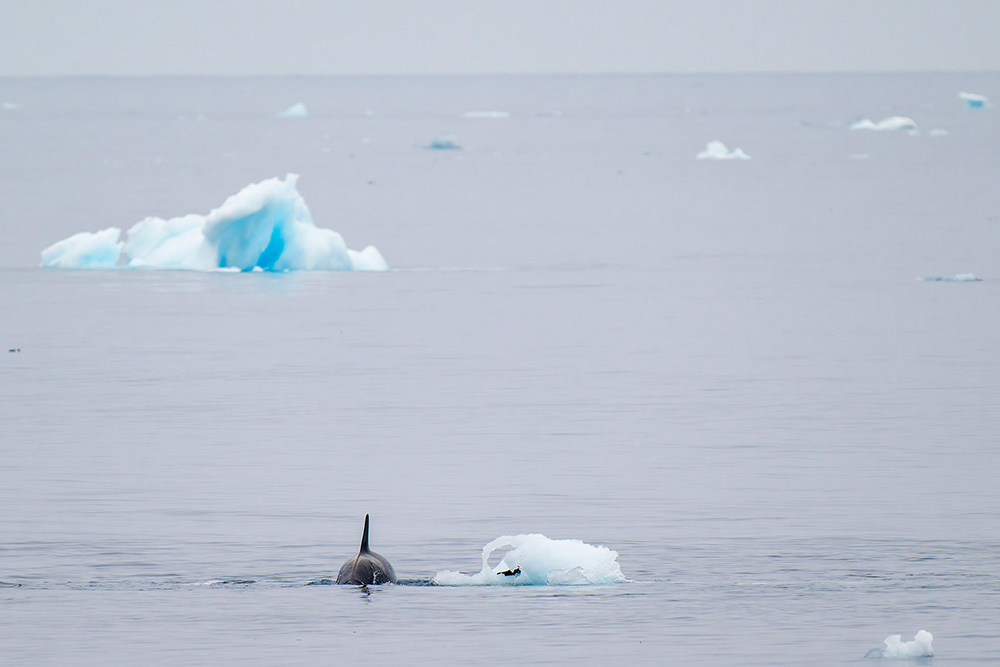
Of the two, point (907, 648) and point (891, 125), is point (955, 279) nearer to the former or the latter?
point (907, 648)

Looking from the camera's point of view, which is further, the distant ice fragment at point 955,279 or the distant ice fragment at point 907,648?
the distant ice fragment at point 955,279

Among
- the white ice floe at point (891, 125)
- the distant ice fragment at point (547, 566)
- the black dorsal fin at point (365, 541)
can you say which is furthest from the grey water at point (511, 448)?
the white ice floe at point (891, 125)

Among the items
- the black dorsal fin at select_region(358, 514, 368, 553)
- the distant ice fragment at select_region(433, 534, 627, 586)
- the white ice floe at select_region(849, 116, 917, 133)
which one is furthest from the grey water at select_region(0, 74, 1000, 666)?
the white ice floe at select_region(849, 116, 917, 133)

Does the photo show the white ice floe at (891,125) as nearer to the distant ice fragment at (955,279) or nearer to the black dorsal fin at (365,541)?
the distant ice fragment at (955,279)

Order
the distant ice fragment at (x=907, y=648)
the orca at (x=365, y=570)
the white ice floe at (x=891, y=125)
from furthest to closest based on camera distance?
the white ice floe at (x=891, y=125) → the orca at (x=365, y=570) → the distant ice fragment at (x=907, y=648)

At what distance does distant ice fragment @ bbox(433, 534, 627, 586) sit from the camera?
54.3 feet

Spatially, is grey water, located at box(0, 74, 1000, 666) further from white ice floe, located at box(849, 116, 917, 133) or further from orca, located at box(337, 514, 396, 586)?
white ice floe, located at box(849, 116, 917, 133)

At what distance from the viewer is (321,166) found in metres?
105

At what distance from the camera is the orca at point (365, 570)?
16453mm

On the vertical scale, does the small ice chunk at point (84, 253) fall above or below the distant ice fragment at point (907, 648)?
above

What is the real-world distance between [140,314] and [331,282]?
728 centimetres

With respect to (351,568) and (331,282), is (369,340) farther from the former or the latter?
(351,568)

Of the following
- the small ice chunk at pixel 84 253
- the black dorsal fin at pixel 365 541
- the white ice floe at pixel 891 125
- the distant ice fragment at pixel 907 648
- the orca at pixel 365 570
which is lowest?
the distant ice fragment at pixel 907 648

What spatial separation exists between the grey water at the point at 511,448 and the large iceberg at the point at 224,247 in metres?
0.64
